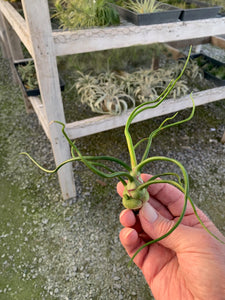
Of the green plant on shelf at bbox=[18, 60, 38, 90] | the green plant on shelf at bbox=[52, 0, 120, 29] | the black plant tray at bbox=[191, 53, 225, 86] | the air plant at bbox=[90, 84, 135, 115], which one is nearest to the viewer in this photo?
the green plant on shelf at bbox=[52, 0, 120, 29]

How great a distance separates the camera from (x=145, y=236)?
841 mm

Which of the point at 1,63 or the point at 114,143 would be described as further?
the point at 1,63

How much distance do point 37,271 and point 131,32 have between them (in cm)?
117

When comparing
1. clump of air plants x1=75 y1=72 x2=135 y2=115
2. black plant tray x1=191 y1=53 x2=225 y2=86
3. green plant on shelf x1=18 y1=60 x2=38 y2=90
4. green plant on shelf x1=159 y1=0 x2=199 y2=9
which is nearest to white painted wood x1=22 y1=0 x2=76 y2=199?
clump of air plants x1=75 y1=72 x2=135 y2=115

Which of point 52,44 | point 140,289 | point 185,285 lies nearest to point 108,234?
point 140,289

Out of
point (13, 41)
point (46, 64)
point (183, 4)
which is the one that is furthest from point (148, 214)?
point (13, 41)

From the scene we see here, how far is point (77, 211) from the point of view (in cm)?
142

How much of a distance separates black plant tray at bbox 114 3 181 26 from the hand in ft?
2.37

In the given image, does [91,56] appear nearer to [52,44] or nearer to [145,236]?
[52,44]

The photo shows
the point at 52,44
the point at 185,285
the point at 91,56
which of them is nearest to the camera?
the point at 185,285

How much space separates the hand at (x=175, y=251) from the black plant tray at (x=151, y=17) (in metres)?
0.72

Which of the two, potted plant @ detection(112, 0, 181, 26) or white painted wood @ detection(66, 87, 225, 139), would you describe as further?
white painted wood @ detection(66, 87, 225, 139)

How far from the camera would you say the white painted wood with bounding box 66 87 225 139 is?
1238 mm

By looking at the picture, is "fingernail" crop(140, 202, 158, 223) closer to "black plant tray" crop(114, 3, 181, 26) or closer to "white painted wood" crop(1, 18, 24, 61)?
"black plant tray" crop(114, 3, 181, 26)
